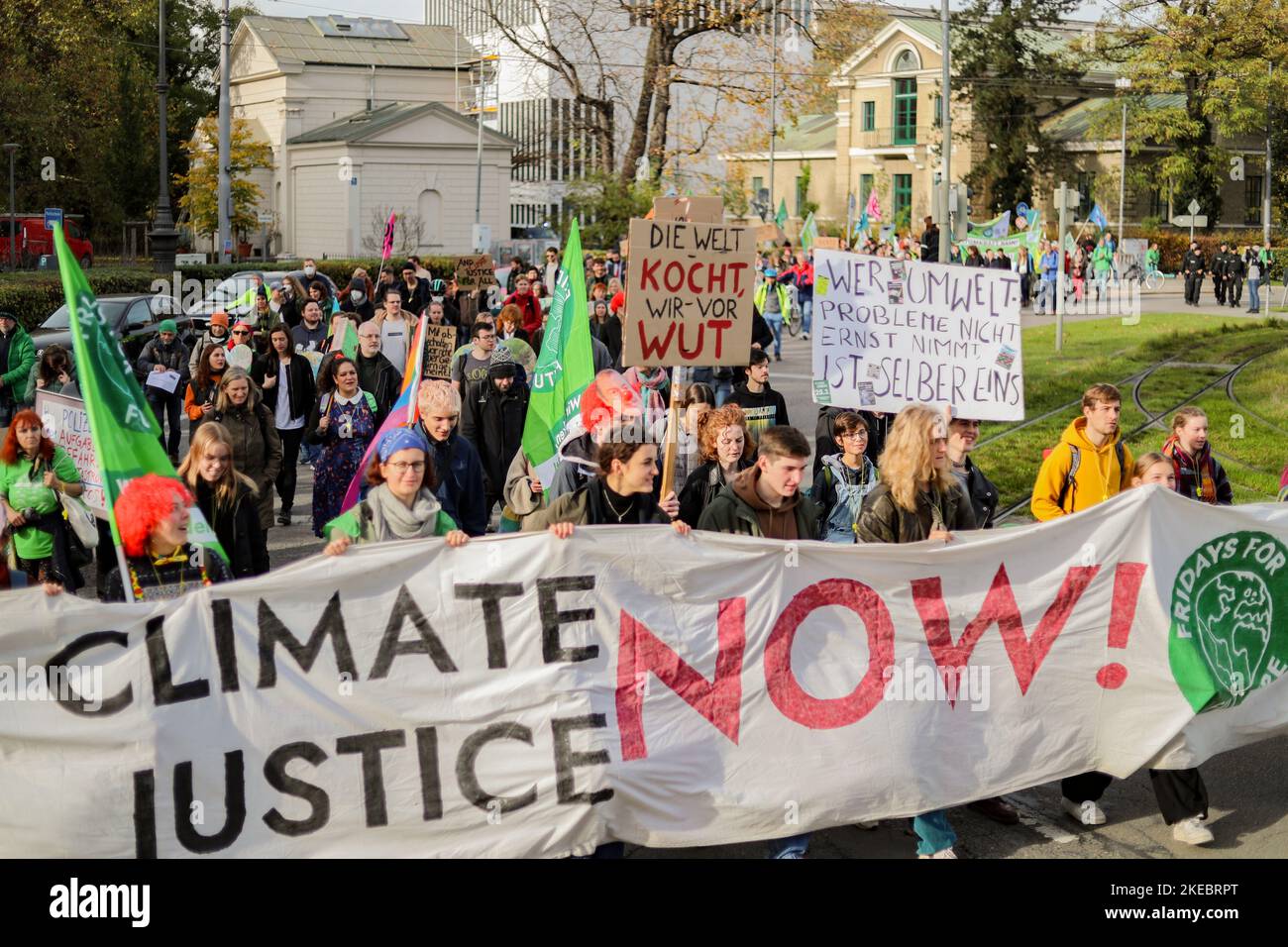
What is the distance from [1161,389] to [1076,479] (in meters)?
13.3

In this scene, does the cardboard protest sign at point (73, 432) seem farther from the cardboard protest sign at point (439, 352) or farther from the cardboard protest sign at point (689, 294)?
the cardboard protest sign at point (439, 352)

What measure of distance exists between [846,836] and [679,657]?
123cm

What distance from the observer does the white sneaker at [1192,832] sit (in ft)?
20.9

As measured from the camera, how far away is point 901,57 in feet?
243

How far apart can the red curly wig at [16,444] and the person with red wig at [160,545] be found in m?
2.53

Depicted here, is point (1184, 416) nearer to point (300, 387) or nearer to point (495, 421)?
point (495, 421)

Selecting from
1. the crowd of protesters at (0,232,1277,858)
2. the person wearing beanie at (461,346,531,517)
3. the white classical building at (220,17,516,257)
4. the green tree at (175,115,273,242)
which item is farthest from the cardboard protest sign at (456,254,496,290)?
the white classical building at (220,17,516,257)

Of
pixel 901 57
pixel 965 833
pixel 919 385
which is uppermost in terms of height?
pixel 901 57

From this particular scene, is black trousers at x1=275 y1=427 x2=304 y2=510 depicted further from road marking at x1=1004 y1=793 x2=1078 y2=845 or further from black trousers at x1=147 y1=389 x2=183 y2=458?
road marking at x1=1004 y1=793 x2=1078 y2=845

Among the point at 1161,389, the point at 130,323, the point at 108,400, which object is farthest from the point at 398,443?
the point at 130,323

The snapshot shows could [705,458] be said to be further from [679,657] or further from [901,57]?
[901,57]

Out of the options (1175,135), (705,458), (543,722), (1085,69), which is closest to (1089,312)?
(1175,135)

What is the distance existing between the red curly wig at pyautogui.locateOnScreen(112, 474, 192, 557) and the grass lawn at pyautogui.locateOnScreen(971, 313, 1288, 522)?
338 inches

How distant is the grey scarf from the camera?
6.25 metres
